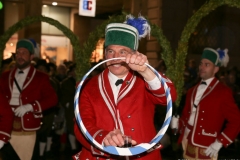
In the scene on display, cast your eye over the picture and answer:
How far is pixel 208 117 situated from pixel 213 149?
1.30ft

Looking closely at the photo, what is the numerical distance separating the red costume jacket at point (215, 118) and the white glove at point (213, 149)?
5 cm

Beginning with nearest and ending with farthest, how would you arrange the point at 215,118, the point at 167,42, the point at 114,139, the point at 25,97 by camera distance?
the point at 114,139
the point at 215,118
the point at 25,97
the point at 167,42

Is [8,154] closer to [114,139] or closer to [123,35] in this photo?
[123,35]

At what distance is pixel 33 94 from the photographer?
6.03m

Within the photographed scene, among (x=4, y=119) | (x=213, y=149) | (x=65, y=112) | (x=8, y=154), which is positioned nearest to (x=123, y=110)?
(x=4, y=119)

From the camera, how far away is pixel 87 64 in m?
6.61

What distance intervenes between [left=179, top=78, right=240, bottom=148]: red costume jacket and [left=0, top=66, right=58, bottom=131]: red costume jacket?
2006 mm

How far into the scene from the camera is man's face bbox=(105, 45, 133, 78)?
10.0 ft

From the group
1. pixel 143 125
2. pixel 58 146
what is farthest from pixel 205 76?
pixel 58 146

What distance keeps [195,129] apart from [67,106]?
436cm

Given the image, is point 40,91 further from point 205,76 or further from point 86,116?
point 86,116

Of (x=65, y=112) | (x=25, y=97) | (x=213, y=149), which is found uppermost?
(x=25, y=97)

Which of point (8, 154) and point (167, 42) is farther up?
point (167, 42)

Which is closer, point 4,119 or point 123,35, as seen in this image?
point 123,35
